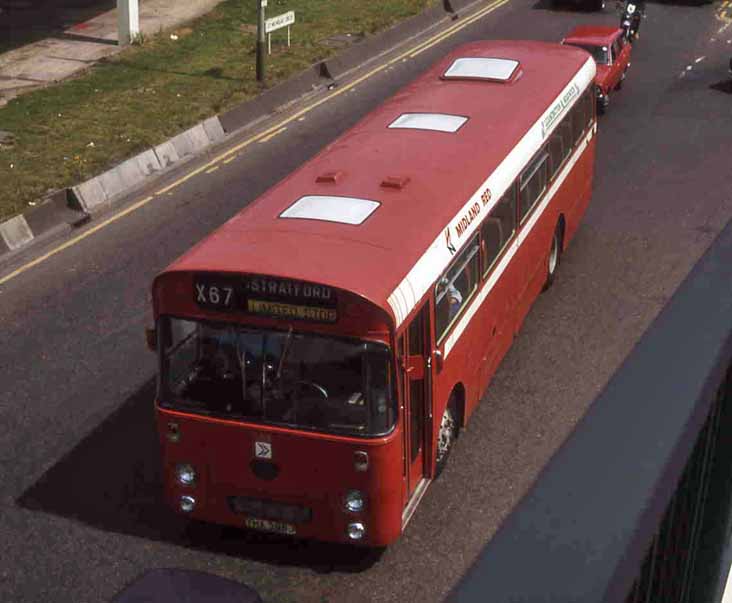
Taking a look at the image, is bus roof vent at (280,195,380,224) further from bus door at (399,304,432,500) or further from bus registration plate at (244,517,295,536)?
bus registration plate at (244,517,295,536)

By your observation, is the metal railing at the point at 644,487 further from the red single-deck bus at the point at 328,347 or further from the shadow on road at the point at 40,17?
the shadow on road at the point at 40,17

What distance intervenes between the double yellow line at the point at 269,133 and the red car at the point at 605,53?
4.35m

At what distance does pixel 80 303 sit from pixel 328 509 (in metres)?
6.68

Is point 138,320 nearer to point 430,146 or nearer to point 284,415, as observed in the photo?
point 430,146

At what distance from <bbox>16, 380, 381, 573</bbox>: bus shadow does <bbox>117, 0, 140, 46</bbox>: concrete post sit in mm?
15789

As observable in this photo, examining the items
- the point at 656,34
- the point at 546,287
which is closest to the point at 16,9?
the point at 656,34

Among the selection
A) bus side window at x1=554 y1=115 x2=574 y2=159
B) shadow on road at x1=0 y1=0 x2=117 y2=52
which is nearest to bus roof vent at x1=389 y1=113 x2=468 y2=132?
bus side window at x1=554 y1=115 x2=574 y2=159

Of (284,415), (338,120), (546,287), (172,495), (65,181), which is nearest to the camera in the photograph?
(284,415)

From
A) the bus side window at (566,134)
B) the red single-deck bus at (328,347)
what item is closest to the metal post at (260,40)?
the bus side window at (566,134)

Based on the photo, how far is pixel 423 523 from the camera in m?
10.6

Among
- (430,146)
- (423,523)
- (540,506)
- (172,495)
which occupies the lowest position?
(423,523)

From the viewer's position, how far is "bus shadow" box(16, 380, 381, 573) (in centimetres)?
Result: 1019

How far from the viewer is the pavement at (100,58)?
1767 centimetres

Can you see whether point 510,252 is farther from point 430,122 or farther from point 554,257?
point 554,257
